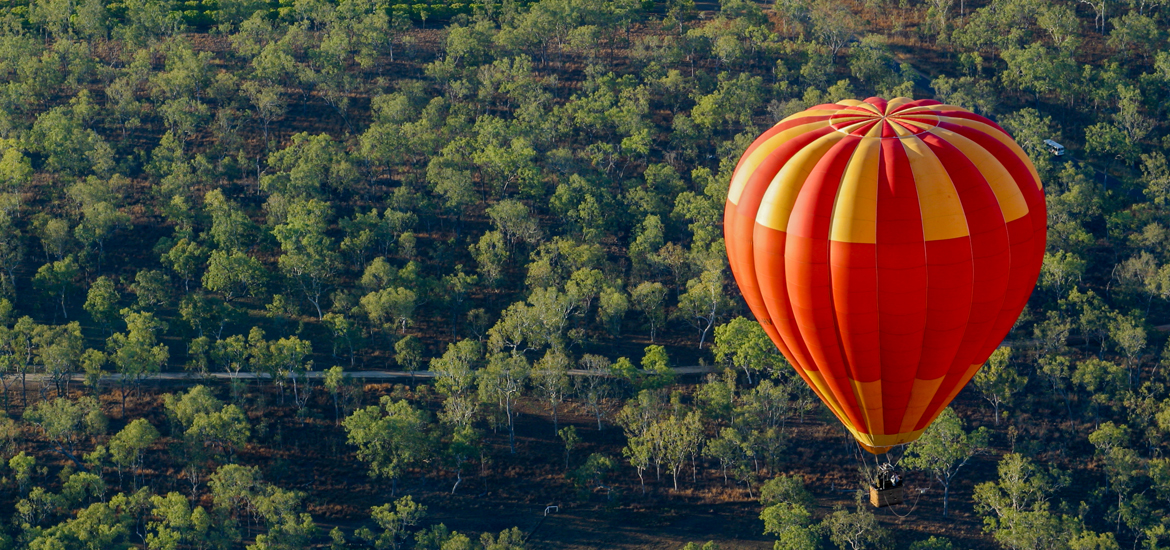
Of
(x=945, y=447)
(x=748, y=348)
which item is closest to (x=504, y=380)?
(x=748, y=348)

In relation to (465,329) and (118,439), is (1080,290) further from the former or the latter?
(118,439)

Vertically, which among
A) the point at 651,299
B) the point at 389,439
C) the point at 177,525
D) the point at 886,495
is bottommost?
the point at 177,525

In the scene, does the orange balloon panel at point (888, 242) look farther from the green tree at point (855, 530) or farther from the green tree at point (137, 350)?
the green tree at point (137, 350)

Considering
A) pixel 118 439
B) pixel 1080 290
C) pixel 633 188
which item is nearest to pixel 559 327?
pixel 633 188

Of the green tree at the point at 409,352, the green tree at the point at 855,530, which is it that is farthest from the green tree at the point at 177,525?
the green tree at the point at 855,530

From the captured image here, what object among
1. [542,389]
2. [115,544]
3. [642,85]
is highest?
[642,85]

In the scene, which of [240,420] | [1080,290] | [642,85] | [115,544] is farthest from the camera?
[642,85]

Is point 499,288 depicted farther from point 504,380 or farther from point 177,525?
point 177,525
